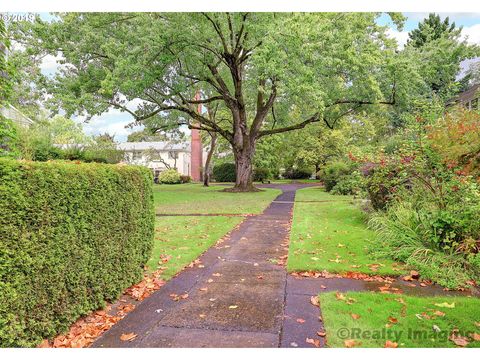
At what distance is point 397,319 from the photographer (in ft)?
12.0

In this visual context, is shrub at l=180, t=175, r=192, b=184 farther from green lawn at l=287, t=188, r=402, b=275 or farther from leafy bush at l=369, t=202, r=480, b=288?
leafy bush at l=369, t=202, r=480, b=288

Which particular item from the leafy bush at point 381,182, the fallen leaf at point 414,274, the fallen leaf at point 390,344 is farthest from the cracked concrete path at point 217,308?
the leafy bush at point 381,182

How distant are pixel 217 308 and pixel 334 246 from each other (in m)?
3.62

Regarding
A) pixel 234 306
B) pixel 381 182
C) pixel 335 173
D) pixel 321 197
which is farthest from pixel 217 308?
pixel 335 173

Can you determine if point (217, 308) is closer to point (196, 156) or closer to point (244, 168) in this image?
point (244, 168)

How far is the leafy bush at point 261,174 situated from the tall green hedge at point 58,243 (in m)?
30.5

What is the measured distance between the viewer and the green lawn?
5578 mm

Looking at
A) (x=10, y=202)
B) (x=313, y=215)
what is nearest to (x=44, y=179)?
(x=10, y=202)

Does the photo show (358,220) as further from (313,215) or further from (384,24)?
(384,24)

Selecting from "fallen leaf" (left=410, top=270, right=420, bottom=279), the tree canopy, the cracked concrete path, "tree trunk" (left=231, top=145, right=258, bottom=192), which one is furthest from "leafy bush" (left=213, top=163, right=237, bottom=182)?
"fallen leaf" (left=410, top=270, right=420, bottom=279)

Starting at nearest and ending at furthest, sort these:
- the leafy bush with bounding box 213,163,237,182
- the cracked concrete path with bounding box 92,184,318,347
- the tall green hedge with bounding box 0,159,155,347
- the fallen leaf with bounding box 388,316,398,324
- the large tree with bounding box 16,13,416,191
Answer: the tall green hedge with bounding box 0,159,155,347 → the cracked concrete path with bounding box 92,184,318,347 → the fallen leaf with bounding box 388,316,398,324 → the large tree with bounding box 16,13,416,191 → the leafy bush with bounding box 213,163,237,182

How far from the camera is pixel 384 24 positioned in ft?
61.9

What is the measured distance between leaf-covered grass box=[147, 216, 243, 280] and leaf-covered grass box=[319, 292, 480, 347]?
265cm

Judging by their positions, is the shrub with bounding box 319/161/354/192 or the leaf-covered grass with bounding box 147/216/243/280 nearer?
the leaf-covered grass with bounding box 147/216/243/280
